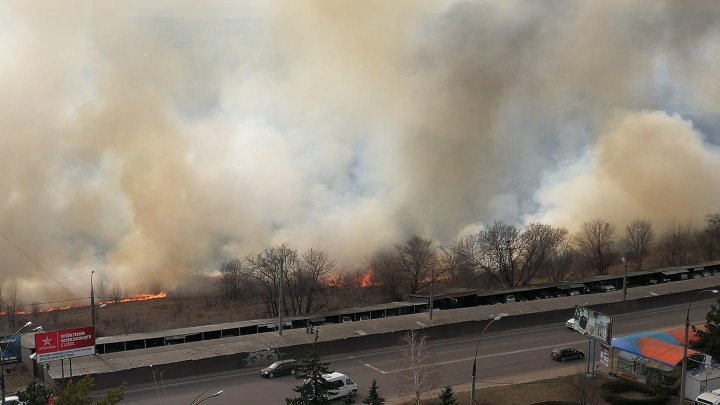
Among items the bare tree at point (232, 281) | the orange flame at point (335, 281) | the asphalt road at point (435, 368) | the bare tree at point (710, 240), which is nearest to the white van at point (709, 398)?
the asphalt road at point (435, 368)

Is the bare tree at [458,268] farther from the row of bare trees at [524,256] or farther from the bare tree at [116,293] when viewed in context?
the bare tree at [116,293]

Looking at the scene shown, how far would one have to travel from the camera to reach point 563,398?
18969 mm

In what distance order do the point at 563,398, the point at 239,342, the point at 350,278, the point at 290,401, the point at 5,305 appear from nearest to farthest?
the point at 290,401
the point at 563,398
the point at 239,342
the point at 5,305
the point at 350,278

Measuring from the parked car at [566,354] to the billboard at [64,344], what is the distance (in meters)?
16.0

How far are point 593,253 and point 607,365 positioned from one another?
1117 inches

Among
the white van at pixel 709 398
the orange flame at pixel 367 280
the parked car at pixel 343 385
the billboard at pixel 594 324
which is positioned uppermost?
the orange flame at pixel 367 280

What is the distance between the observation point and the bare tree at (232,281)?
130 ft

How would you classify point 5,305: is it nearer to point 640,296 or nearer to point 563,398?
point 563,398

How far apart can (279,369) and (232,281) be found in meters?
19.5

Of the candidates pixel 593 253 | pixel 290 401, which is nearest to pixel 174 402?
pixel 290 401

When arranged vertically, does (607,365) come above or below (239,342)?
below

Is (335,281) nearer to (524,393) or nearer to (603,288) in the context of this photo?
(603,288)

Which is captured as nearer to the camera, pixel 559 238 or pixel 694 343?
pixel 694 343

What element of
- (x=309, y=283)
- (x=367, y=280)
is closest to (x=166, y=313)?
(x=309, y=283)
